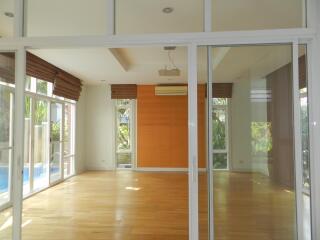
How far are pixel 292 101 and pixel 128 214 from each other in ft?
9.78

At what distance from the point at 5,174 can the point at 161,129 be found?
6.05m

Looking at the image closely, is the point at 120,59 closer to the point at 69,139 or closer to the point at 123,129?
the point at 69,139

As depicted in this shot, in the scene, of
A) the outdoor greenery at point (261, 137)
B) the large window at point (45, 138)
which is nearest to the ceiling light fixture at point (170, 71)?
the large window at point (45, 138)

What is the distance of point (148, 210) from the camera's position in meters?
4.36

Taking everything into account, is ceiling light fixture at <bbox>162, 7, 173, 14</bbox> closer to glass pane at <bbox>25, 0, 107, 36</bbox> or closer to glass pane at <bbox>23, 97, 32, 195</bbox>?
glass pane at <bbox>25, 0, 107, 36</bbox>

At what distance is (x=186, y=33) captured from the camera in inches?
95.4

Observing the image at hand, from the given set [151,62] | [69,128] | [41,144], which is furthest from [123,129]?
[151,62]

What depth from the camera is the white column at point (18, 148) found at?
246 cm

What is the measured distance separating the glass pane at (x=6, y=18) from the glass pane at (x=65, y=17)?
146 millimetres

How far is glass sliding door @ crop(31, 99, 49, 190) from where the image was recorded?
5758 mm

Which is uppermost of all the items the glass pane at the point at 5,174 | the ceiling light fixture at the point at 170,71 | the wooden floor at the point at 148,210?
the ceiling light fixture at the point at 170,71

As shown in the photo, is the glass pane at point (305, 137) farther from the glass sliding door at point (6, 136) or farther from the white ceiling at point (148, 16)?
the glass sliding door at point (6, 136)

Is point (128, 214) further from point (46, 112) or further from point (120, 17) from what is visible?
point (46, 112)

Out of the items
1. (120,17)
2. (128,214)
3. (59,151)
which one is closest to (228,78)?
(120,17)
